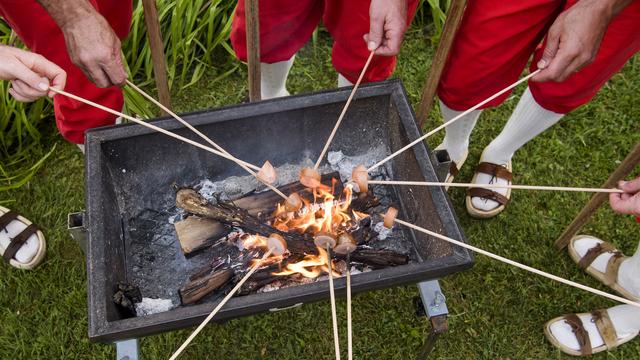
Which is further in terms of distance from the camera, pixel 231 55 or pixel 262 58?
pixel 231 55

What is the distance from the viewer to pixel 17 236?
2518 millimetres

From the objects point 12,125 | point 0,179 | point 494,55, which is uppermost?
point 12,125

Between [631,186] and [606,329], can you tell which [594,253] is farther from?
[631,186]

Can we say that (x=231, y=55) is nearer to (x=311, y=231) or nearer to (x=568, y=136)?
(x=311, y=231)

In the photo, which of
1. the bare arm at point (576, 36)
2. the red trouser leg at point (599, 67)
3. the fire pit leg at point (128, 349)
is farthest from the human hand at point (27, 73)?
the red trouser leg at point (599, 67)

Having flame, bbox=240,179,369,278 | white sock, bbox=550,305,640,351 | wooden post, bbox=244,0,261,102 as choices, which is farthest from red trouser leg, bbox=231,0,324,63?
white sock, bbox=550,305,640,351

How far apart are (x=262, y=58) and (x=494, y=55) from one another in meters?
1.00

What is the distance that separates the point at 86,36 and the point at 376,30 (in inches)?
37.6

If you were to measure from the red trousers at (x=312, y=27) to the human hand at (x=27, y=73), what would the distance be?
34.2 inches

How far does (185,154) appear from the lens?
1994mm

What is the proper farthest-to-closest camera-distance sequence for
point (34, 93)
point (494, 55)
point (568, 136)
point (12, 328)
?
point (568, 136), point (12, 328), point (494, 55), point (34, 93)

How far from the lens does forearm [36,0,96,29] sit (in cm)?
166

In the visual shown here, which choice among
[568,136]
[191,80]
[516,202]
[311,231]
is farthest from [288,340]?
[568,136]

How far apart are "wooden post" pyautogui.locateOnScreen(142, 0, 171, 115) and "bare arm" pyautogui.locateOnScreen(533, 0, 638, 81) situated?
136cm
